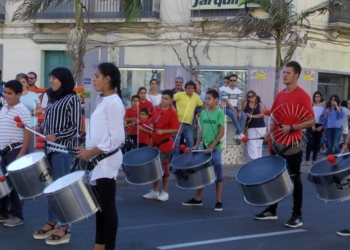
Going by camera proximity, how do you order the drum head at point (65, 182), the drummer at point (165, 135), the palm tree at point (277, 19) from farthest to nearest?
the palm tree at point (277, 19)
the drummer at point (165, 135)
the drum head at point (65, 182)

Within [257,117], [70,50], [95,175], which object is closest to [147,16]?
[70,50]

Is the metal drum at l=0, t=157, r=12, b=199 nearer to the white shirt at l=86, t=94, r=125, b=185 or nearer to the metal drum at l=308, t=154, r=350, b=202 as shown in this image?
the white shirt at l=86, t=94, r=125, b=185

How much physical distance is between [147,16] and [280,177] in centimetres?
1546

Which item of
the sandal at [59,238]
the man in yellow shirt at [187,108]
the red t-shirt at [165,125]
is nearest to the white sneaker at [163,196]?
the red t-shirt at [165,125]

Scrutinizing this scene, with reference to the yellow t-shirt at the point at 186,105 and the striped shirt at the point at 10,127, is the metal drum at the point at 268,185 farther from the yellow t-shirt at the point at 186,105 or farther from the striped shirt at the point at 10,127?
the yellow t-shirt at the point at 186,105

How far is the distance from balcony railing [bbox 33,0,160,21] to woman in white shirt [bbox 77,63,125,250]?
52.6 ft

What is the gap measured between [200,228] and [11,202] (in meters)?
2.33

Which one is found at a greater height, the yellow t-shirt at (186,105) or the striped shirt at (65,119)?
the striped shirt at (65,119)

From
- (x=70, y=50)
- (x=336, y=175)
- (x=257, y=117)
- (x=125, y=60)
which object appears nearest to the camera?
(x=336, y=175)

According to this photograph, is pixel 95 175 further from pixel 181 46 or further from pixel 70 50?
pixel 181 46

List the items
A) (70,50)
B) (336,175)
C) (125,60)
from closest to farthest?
(336,175), (70,50), (125,60)

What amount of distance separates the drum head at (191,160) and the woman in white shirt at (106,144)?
304cm

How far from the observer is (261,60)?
21094 mm

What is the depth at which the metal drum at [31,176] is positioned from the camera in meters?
6.71
